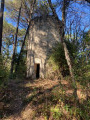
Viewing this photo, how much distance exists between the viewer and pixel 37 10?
37.2ft

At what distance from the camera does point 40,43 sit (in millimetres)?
8766

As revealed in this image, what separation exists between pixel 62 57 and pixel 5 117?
5.33 meters

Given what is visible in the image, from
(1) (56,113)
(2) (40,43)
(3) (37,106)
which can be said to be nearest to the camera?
(1) (56,113)

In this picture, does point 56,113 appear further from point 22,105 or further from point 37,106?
point 22,105

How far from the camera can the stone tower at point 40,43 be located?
842cm

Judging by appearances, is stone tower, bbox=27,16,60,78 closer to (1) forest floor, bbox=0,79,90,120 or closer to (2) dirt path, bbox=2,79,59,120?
(2) dirt path, bbox=2,79,59,120

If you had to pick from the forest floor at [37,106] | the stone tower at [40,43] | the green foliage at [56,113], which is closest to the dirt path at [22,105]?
the forest floor at [37,106]

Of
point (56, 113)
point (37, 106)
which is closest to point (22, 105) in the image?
point (37, 106)

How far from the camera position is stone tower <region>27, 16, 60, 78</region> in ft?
27.6

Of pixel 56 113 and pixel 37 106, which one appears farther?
pixel 37 106

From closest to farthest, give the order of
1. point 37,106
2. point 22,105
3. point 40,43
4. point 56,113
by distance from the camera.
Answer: point 56,113 < point 37,106 < point 22,105 < point 40,43

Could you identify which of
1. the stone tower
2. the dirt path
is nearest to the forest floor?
the dirt path

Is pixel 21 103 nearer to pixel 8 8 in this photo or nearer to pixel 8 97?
pixel 8 97

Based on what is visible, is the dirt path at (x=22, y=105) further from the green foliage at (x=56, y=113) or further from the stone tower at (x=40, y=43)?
the stone tower at (x=40, y=43)
